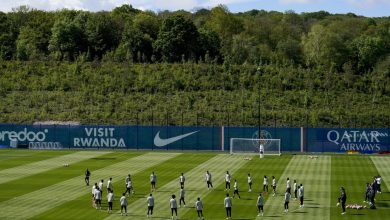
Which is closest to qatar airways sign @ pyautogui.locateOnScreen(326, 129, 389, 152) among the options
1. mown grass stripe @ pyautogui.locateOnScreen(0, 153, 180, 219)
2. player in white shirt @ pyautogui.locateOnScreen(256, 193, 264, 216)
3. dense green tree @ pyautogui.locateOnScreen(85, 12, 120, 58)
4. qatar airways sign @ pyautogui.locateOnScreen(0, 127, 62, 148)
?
mown grass stripe @ pyautogui.locateOnScreen(0, 153, 180, 219)

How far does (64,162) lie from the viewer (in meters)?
72.8

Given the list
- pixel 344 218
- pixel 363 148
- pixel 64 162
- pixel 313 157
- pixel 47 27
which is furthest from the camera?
pixel 47 27

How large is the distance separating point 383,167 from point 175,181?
2296cm

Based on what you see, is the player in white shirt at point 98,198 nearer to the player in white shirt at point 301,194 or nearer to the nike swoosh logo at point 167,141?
the player in white shirt at point 301,194

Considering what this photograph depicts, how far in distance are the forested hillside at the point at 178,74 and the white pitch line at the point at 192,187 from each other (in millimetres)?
34549

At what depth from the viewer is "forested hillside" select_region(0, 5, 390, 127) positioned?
114 metres

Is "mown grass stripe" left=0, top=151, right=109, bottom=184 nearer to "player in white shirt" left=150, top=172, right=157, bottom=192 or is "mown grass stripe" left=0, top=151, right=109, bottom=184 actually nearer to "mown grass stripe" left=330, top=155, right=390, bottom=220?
"player in white shirt" left=150, top=172, right=157, bottom=192

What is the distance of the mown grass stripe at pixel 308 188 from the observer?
4509 centimetres

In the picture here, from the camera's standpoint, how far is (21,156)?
78750 mm

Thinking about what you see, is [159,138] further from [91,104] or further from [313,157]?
[91,104]

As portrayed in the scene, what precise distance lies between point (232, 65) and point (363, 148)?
56.1 m

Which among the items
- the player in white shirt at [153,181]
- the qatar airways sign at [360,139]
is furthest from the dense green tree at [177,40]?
the player in white shirt at [153,181]

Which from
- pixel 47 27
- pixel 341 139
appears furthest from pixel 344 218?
pixel 47 27

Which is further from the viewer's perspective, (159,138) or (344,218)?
(159,138)
